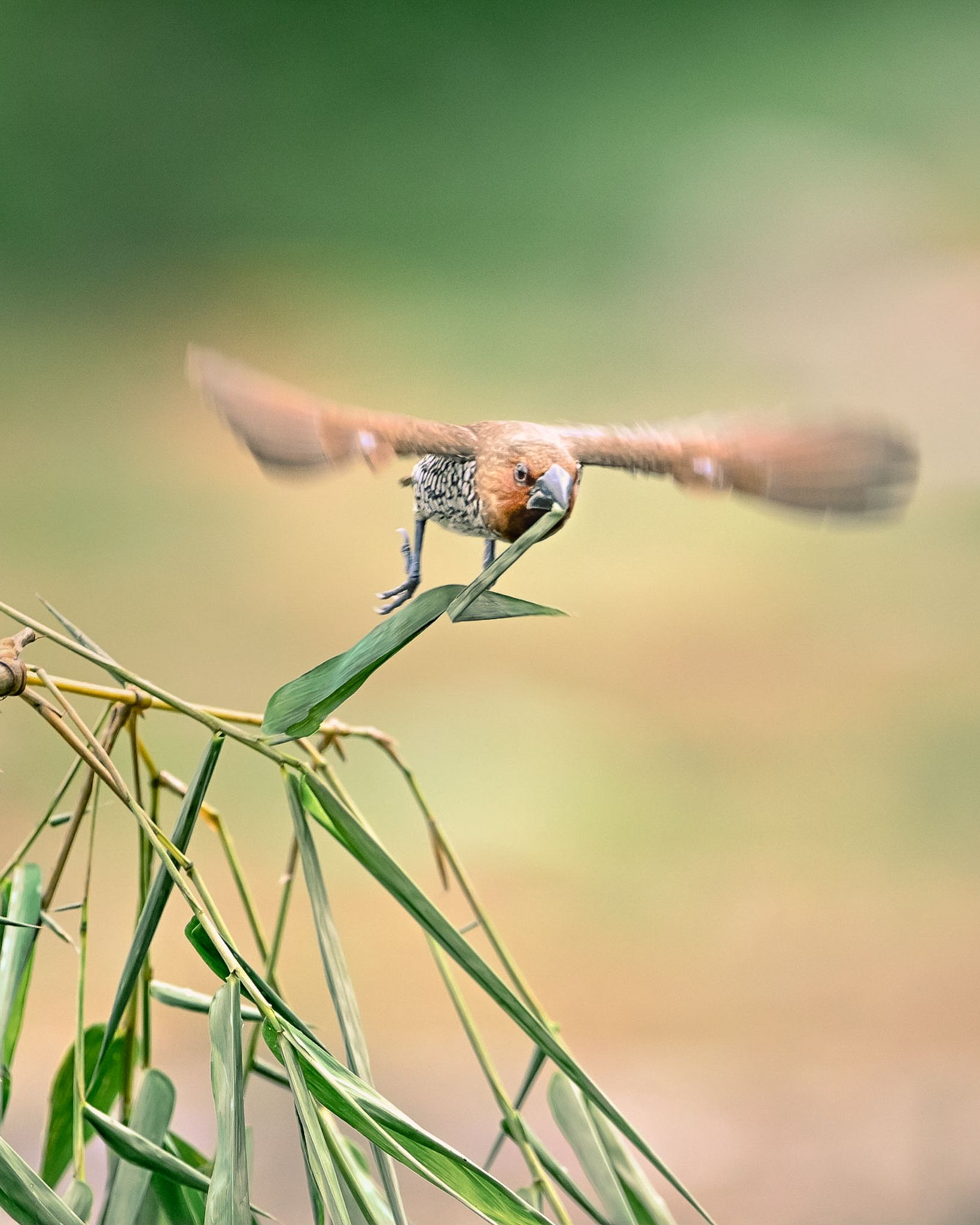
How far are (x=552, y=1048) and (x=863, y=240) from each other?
4.19 feet

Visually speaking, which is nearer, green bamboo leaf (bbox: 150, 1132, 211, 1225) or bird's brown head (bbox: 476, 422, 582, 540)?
bird's brown head (bbox: 476, 422, 582, 540)

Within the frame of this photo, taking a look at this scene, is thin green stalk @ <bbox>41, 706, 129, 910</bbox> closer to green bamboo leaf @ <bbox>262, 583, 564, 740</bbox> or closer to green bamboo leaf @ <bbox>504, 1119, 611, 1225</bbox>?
green bamboo leaf @ <bbox>262, 583, 564, 740</bbox>

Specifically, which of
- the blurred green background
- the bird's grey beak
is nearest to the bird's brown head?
the bird's grey beak

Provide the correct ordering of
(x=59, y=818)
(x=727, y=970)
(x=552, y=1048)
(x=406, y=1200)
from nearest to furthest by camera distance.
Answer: (x=552, y=1048)
(x=59, y=818)
(x=406, y=1200)
(x=727, y=970)

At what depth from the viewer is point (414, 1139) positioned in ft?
1.07

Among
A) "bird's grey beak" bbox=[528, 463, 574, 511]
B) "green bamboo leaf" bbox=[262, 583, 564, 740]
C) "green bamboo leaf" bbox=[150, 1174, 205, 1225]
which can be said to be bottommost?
"green bamboo leaf" bbox=[150, 1174, 205, 1225]

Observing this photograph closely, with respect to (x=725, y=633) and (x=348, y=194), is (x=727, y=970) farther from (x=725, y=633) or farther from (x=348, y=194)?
(x=348, y=194)

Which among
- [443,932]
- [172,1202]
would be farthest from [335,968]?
[172,1202]

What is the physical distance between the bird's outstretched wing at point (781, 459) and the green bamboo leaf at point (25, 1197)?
257 mm

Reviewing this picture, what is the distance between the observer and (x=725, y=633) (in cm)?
143

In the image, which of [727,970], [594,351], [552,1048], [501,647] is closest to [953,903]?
[727,970]

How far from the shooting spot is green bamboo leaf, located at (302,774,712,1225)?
1.15 ft

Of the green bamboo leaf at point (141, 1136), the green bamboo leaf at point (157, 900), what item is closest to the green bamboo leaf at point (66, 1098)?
the green bamboo leaf at point (141, 1136)

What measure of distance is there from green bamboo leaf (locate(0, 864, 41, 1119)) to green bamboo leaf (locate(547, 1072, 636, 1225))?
0.69 ft
